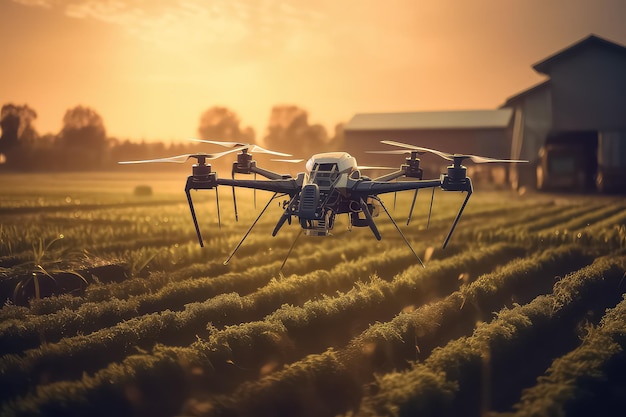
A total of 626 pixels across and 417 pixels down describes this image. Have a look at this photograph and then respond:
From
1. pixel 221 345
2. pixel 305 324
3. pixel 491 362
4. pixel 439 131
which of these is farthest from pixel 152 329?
pixel 439 131

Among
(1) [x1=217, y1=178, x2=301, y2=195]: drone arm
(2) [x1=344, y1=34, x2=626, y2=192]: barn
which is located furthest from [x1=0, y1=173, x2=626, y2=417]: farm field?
(2) [x1=344, y1=34, x2=626, y2=192]: barn

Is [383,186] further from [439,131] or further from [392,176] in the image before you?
[439,131]

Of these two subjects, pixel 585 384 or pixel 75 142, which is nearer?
pixel 585 384

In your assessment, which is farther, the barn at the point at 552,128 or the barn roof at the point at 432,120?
the barn roof at the point at 432,120

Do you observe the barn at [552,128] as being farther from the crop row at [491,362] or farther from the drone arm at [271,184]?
the drone arm at [271,184]

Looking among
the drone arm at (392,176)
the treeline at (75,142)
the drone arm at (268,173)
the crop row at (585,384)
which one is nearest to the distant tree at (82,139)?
the treeline at (75,142)

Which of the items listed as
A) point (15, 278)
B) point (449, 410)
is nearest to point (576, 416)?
point (449, 410)
